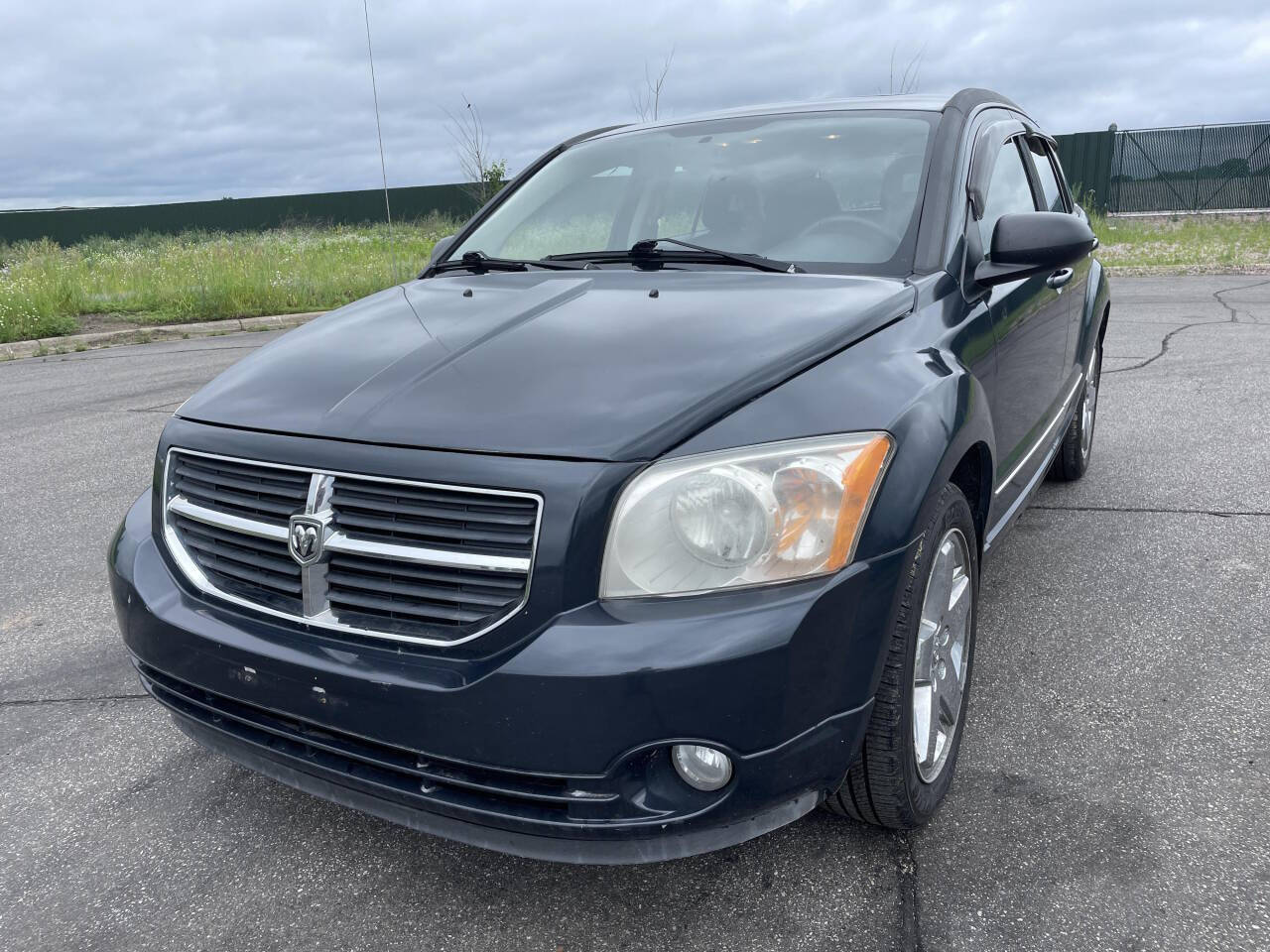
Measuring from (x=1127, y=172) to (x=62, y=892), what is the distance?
28.4m

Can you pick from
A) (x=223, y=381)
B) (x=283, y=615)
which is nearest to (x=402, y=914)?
(x=283, y=615)

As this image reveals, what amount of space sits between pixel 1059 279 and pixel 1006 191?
0.40 m

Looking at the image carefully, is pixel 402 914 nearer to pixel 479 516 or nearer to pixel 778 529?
pixel 479 516

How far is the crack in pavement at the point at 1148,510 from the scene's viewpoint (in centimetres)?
412

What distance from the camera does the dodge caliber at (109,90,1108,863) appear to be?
1.68 meters

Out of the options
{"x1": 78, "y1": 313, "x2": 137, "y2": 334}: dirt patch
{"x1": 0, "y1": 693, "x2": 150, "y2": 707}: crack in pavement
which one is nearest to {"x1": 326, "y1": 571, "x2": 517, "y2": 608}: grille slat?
{"x1": 0, "y1": 693, "x2": 150, "y2": 707}: crack in pavement

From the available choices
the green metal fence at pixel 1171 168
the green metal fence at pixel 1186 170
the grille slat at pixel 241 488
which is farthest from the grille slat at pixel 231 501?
the green metal fence at pixel 1186 170

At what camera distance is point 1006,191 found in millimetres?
3287

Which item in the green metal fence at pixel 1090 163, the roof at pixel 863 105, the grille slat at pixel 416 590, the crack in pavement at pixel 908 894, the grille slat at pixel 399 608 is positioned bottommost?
the crack in pavement at pixel 908 894

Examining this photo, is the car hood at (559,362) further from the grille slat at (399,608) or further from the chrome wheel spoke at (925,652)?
the chrome wheel spoke at (925,652)

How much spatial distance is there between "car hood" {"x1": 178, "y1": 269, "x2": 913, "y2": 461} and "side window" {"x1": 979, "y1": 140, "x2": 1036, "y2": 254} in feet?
2.43

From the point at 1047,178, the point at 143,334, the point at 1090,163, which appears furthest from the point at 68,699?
the point at 1090,163

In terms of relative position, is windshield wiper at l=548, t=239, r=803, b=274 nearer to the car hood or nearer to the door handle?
the car hood

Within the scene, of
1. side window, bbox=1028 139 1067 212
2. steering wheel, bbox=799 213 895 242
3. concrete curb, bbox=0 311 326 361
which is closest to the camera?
steering wheel, bbox=799 213 895 242
